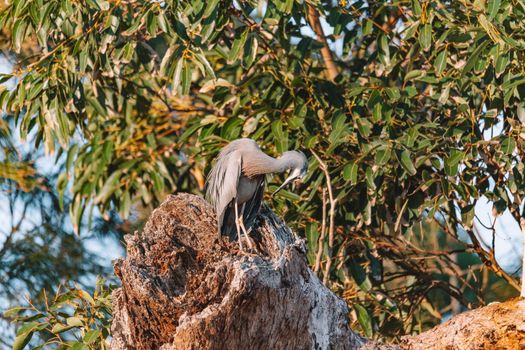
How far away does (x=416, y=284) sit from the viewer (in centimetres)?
672

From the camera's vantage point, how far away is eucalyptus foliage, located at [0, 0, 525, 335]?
17.8 feet

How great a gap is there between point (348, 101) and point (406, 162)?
0.83m

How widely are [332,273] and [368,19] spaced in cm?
153

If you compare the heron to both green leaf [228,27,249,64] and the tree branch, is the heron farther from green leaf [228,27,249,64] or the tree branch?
the tree branch

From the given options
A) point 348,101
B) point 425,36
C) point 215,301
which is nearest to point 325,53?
point 348,101

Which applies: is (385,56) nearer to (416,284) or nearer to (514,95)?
(514,95)

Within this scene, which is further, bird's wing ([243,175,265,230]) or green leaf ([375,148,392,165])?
green leaf ([375,148,392,165])

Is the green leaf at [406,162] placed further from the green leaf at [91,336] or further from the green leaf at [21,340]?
the green leaf at [21,340]

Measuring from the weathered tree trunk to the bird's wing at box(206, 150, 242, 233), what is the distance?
2.03 ft

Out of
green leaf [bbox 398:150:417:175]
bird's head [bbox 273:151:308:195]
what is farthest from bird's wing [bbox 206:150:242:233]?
green leaf [bbox 398:150:417:175]

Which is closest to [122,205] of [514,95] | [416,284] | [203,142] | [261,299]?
[203,142]

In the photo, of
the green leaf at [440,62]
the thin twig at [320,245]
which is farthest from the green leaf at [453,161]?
the thin twig at [320,245]

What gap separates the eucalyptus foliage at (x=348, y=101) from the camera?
5414mm

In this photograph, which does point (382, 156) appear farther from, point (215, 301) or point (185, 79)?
point (215, 301)
